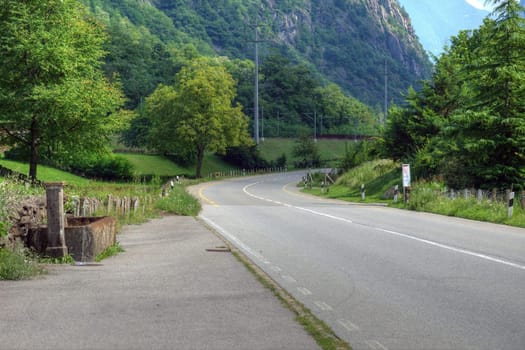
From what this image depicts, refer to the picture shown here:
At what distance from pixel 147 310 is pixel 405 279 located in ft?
13.0

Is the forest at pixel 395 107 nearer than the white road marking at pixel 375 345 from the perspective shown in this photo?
No

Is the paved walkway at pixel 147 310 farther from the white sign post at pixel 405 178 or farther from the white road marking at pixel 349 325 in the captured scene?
the white sign post at pixel 405 178

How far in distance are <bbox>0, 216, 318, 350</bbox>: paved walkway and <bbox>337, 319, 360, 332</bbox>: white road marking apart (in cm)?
48

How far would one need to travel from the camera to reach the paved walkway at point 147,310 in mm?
6047

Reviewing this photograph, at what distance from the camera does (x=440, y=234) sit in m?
16.8

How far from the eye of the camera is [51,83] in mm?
34250

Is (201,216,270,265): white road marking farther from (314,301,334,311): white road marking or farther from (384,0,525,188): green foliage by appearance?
(384,0,525,188): green foliage

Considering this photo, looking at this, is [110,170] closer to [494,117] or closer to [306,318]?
[494,117]

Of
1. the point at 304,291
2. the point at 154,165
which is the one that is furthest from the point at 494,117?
the point at 154,165

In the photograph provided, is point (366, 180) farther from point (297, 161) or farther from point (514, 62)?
point (297, 161)

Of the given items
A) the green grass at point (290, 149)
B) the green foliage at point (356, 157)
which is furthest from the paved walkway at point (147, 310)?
the green grass at point (290, 149)

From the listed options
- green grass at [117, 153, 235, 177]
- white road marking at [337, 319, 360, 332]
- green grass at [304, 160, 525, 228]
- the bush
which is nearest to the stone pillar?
white road marking at [337, 319, 360, 332]

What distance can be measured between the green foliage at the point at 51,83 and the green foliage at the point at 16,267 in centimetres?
2315

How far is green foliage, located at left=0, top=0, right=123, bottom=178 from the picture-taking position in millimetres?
32531
